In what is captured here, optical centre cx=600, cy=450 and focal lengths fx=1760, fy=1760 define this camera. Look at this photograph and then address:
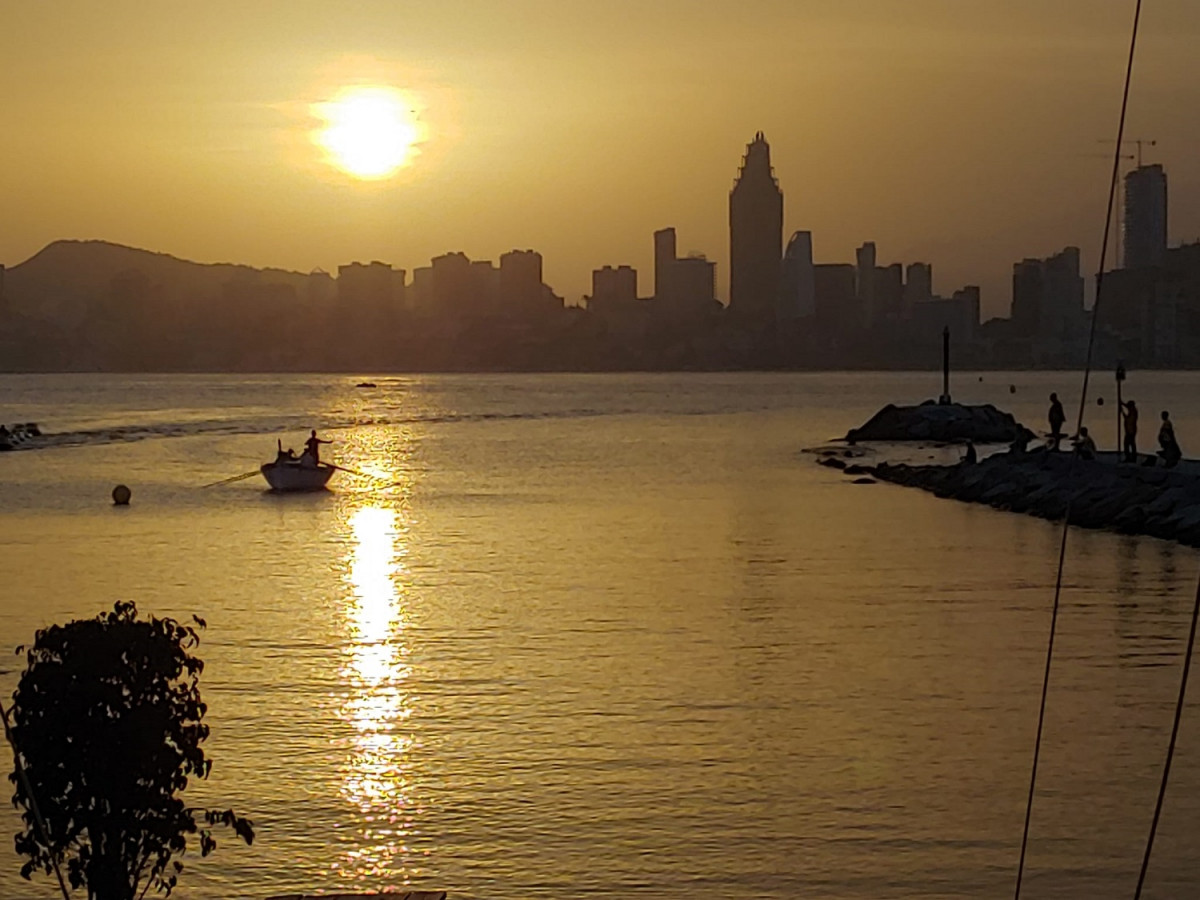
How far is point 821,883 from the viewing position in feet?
39.7

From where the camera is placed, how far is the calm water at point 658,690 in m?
12.7

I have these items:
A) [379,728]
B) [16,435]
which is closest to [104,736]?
[379,728]

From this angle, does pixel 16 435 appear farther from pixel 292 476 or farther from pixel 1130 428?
pixel 1130 428

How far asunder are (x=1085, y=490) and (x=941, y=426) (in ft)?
147

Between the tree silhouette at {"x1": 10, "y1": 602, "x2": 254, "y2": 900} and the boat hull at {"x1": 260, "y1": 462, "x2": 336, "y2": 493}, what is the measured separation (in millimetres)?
47153

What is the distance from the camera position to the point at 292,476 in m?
55.0

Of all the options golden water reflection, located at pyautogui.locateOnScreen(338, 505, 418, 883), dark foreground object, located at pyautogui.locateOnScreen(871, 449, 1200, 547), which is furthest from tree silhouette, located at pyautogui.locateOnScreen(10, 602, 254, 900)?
dark foreground object, located at pyautogui.locateOnScreen(871, 449, 1200, 547)

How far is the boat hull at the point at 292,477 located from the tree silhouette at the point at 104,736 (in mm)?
47153

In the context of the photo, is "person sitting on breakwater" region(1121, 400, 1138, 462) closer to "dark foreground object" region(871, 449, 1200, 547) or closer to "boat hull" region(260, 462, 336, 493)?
"dark foreground object" region(871, 449, 1200, 547)

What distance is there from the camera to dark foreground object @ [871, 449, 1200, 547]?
36375 mm

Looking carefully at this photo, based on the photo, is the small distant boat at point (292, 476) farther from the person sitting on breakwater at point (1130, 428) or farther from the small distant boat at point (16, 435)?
the small distant boat at point (16, 435)

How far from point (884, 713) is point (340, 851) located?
6.81 metres

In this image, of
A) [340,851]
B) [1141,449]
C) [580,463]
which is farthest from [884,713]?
[1141,449]

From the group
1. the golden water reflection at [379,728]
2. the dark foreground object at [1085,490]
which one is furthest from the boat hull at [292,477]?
the golden water reflection at [379,728]
